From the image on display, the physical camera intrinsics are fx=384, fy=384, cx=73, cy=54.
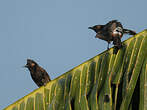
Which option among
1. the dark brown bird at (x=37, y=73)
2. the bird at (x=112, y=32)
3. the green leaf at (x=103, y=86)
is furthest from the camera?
the dark brown bird at (x=37, y=73)

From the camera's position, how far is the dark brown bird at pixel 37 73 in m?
8.45

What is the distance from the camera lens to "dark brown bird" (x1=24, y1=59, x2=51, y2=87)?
8.45 m

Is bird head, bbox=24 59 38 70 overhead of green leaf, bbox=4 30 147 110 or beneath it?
overhead

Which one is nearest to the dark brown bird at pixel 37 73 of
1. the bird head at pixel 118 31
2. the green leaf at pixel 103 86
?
the bird head at pixel 118 31

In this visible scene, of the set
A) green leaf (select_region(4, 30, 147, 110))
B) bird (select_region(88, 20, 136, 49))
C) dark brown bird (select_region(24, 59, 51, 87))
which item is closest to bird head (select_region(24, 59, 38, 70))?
dark brown bird (select_region(24, 59, 51, 87))

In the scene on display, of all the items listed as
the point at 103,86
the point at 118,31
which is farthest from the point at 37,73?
the point at 103,86

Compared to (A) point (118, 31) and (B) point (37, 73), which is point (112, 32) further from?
(B) point (37, 73)

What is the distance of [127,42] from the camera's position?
472 cm

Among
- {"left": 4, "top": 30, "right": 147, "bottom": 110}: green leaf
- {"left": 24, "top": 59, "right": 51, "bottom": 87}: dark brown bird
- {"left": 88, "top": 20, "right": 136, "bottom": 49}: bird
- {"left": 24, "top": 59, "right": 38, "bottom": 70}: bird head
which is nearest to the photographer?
{"left": 4, "top": 30, "right": 147, "bottom": 110}: green leaf

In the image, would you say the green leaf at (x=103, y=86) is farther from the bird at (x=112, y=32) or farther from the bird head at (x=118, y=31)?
the bird head at (x=118, y=31)

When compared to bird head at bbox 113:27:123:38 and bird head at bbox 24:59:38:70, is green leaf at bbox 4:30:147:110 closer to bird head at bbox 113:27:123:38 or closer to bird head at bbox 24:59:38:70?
bird head at bbox 113:27:123:38

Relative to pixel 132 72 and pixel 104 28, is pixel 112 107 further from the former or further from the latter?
pixel 104 28

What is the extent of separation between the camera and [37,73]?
8.65m

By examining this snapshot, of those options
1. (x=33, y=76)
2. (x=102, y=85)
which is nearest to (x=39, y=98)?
(x=102, y=85)
